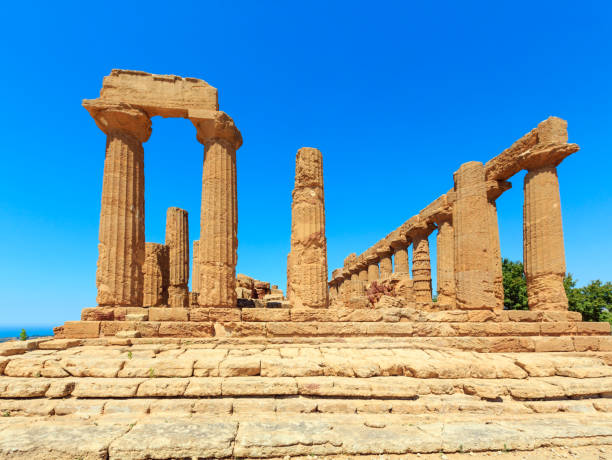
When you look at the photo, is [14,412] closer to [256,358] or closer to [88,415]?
[88,415]

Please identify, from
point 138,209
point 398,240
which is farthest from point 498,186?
point 138,209

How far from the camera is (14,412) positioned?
5242 millimetres

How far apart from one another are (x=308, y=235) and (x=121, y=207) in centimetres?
575

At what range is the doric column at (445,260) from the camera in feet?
55.1

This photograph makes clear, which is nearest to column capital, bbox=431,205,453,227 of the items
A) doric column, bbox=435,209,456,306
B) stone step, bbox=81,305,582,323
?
doric column, bbox=435,209,456,306

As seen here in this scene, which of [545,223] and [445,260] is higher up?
[545,223]

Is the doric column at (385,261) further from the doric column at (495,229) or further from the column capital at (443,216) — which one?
the doric column at (495,229)

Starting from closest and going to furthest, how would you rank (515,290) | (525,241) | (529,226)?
1. (529,226)
2. (525,241)
3. (515,290)

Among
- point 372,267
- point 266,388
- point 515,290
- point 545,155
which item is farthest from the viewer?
point 372,267

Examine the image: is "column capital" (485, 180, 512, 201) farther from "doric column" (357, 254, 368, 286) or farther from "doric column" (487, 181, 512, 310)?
"doric column" (357, 254, 368, 286)

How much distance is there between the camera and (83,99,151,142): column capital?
10.3 m

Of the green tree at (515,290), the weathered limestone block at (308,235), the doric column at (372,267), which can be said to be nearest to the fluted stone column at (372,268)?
the doric column at (372,267)

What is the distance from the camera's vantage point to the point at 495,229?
14.9m

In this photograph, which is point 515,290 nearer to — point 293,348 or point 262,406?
point 293,348
